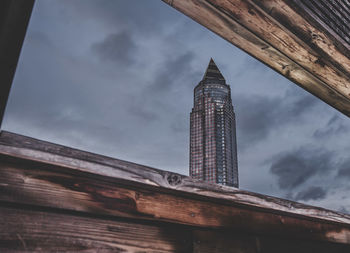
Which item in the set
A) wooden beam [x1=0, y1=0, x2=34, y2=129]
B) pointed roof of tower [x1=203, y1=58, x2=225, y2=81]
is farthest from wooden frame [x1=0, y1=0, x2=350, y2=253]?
pointed roof of tower [x1=203, y1=58, x2=225, y2=81]

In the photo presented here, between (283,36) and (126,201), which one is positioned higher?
(283,36)

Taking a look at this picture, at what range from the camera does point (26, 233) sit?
29.6 inches

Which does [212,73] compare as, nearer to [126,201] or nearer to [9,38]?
[126,201]

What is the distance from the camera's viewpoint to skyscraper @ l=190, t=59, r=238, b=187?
109 meters

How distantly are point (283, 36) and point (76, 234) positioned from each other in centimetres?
202

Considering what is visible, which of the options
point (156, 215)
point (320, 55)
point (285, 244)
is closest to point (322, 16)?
point (320, 55)

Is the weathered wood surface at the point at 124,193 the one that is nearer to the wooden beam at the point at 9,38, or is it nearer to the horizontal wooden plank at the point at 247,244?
the horizontal wooden plank at the point at 247,244

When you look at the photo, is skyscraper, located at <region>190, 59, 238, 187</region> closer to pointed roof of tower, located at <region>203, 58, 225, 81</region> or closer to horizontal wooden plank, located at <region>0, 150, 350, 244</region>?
pointed roof of tower, located at <region>203, 58, 225, 81</region>

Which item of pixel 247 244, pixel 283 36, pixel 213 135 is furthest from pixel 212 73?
pixel 247 244

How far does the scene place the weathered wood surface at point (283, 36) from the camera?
183cm

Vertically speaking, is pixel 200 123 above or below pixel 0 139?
above

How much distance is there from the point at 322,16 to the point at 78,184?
8.47 feet

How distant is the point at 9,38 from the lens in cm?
57

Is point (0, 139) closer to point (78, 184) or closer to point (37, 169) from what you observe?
point (37, 169)
